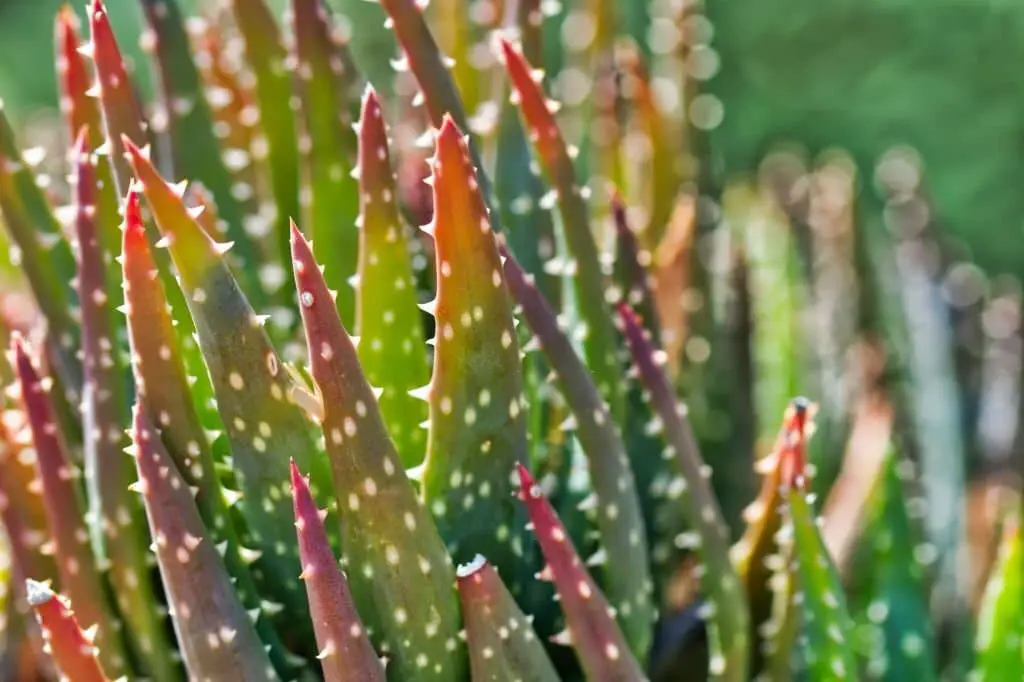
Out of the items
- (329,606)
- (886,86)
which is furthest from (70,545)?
(886,86)

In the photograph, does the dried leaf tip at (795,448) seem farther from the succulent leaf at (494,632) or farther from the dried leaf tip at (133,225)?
the dried leaf tip at (133,225)

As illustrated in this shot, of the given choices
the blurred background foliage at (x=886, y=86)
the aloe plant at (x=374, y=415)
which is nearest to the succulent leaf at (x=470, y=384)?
the aloe plant at (x=374, y=415)

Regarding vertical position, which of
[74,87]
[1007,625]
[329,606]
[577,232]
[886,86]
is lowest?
[1007,625]

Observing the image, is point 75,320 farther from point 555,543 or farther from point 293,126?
point 555,543

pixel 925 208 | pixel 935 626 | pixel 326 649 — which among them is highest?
pixel 925 208

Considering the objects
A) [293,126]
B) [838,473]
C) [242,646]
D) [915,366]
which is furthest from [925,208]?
[242,646]

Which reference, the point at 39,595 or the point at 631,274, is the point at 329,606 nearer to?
the point at 39,595

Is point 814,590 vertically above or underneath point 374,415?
underneath
